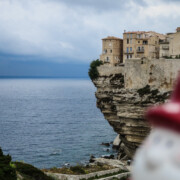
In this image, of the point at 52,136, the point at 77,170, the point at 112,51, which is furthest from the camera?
the point at 52,136

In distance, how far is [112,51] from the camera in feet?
152

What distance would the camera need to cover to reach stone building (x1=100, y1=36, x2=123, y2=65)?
4597cm

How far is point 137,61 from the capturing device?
31.4 metres

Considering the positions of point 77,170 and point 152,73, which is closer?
point 77,170

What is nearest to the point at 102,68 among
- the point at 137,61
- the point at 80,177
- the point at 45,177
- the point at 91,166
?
the point at 137,61

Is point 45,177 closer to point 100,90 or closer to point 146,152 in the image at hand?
point 100,90

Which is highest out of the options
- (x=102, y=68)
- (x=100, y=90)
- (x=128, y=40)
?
(x=128, y=40)

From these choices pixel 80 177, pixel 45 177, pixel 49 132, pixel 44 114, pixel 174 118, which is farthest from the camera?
pixel 44 114

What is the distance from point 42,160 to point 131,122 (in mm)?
18392

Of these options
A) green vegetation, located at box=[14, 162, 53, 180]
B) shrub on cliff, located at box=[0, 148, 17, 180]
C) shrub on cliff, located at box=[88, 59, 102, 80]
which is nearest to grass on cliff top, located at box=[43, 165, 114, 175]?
green vegetation, located at box=[14, 162, 53, 180]

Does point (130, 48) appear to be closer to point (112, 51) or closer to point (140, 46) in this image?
point (140, 46)

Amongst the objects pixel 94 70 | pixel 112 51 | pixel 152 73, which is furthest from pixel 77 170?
pixel 112 51

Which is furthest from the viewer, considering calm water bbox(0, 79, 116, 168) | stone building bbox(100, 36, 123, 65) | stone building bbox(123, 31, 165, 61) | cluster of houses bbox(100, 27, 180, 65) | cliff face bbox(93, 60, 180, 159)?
calm water bbox(0, 79, 116, 168)

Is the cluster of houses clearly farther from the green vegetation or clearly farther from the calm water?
the green vegetation
